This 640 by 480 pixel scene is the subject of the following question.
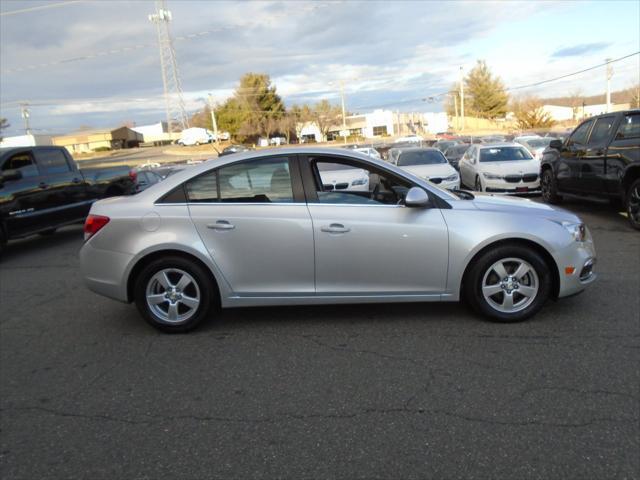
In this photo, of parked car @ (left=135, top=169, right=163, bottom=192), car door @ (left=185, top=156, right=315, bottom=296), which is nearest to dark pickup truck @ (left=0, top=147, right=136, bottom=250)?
parked car @ (left=135, top=169, right=163, bottom=192)

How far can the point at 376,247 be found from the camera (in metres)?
4.49

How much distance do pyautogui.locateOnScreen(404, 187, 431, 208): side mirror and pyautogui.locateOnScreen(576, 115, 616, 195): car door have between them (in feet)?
19.9

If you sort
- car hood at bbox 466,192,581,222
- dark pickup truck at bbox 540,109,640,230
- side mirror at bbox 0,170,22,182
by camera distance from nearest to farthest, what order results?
car hood at bbox 466,192,581,222 → dark pickup truck at bbox 540,109,640,230 → side mirror at bbox 0,170,22,182

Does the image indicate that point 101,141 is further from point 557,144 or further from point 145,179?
point 557,144

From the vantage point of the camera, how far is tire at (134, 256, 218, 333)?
15.2 ft

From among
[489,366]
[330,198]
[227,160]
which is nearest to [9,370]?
[227,160]

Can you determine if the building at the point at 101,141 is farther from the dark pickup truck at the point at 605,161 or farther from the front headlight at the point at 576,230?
the front headlight at the point at 576,230

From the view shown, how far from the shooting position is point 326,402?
342cm

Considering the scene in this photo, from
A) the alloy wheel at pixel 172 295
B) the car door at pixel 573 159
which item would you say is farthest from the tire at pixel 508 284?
the car door at pixel 573 159

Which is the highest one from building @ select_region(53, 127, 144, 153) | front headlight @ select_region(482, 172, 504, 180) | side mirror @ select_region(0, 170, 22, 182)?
building @ select_region(53, 127, 144, 153)

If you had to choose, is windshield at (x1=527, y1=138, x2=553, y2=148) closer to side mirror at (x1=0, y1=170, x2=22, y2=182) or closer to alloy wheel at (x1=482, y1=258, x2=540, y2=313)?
alloy wheel at (x1=482, y1=258, x2=540, y2=313)

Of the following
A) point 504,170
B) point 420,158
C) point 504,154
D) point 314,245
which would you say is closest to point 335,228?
point 314,245

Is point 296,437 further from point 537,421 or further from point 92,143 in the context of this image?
point 92,143

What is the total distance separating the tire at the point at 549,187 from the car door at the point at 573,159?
425 millimetres
